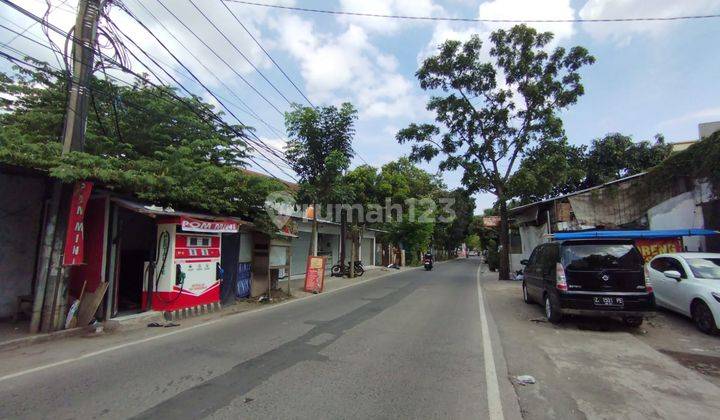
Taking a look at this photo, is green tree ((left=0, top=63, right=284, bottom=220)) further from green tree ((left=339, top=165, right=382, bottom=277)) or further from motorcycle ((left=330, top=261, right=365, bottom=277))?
motorcycle ((left=330, top=261, right=365, bottom=277))

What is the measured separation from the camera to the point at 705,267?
871 centimetres

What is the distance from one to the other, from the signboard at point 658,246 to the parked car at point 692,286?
2564 mm

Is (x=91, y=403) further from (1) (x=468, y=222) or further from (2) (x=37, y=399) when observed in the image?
(1) (x=468, y=222)

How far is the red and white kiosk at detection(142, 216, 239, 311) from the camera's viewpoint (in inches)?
396

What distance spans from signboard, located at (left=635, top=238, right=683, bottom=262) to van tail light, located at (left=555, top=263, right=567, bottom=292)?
5.89 meters

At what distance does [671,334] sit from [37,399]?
10.4 m

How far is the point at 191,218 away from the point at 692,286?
1138 cm

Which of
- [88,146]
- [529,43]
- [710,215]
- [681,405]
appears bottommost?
[681,405]

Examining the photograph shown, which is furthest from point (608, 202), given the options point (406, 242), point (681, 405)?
point (406, 242)

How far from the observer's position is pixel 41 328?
7.87 metres

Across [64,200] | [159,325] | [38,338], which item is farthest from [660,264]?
[64,200]

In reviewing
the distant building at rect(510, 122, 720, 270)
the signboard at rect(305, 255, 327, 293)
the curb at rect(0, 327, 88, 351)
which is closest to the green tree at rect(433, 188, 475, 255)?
the distant building at rect(510, 122, 720, 270)

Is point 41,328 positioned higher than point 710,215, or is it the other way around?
point 710,215

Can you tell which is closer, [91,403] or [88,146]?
[91,403]
